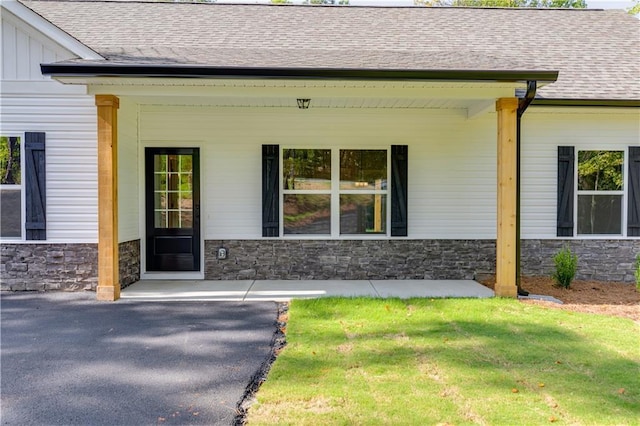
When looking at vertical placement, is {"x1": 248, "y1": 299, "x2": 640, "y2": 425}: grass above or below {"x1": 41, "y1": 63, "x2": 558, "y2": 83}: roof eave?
below

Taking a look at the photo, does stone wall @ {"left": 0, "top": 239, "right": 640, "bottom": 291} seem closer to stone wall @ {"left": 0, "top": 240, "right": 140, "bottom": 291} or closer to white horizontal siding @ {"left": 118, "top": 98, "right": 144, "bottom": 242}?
white horizontal siding @ {"left": 118, "top": 98, "right": 144, "bottom": 242}

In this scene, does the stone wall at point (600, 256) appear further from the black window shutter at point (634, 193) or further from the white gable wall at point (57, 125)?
A: the white gable wall at point (57, 125)

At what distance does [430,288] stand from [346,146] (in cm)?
274

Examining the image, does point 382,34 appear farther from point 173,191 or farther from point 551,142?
point 173,191

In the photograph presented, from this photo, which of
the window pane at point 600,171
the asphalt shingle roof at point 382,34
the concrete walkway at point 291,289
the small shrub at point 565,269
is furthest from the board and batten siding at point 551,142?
the concrete walkway at point 291,289

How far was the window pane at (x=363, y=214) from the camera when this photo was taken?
26.5ft

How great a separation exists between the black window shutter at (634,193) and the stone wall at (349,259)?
241 centimetres

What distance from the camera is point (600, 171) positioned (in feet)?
26.4

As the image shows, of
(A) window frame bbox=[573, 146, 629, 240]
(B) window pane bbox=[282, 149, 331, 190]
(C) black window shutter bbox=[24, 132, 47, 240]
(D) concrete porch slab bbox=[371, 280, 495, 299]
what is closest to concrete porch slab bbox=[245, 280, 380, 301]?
(D) concrete porch slab bbox=[371, 280, 495, 299]

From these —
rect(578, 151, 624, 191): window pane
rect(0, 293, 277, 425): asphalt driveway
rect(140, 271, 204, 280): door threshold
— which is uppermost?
rect(578, 151, 624, 191): window pane

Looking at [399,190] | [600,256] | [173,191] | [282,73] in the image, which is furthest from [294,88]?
[600,256]

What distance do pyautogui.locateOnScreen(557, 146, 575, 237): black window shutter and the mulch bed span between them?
3.07 feet

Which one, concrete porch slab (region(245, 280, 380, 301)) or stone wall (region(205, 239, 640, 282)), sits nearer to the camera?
concrete porch slab (region(245, 280, 380, 301))

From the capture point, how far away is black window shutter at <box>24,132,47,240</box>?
674cm
